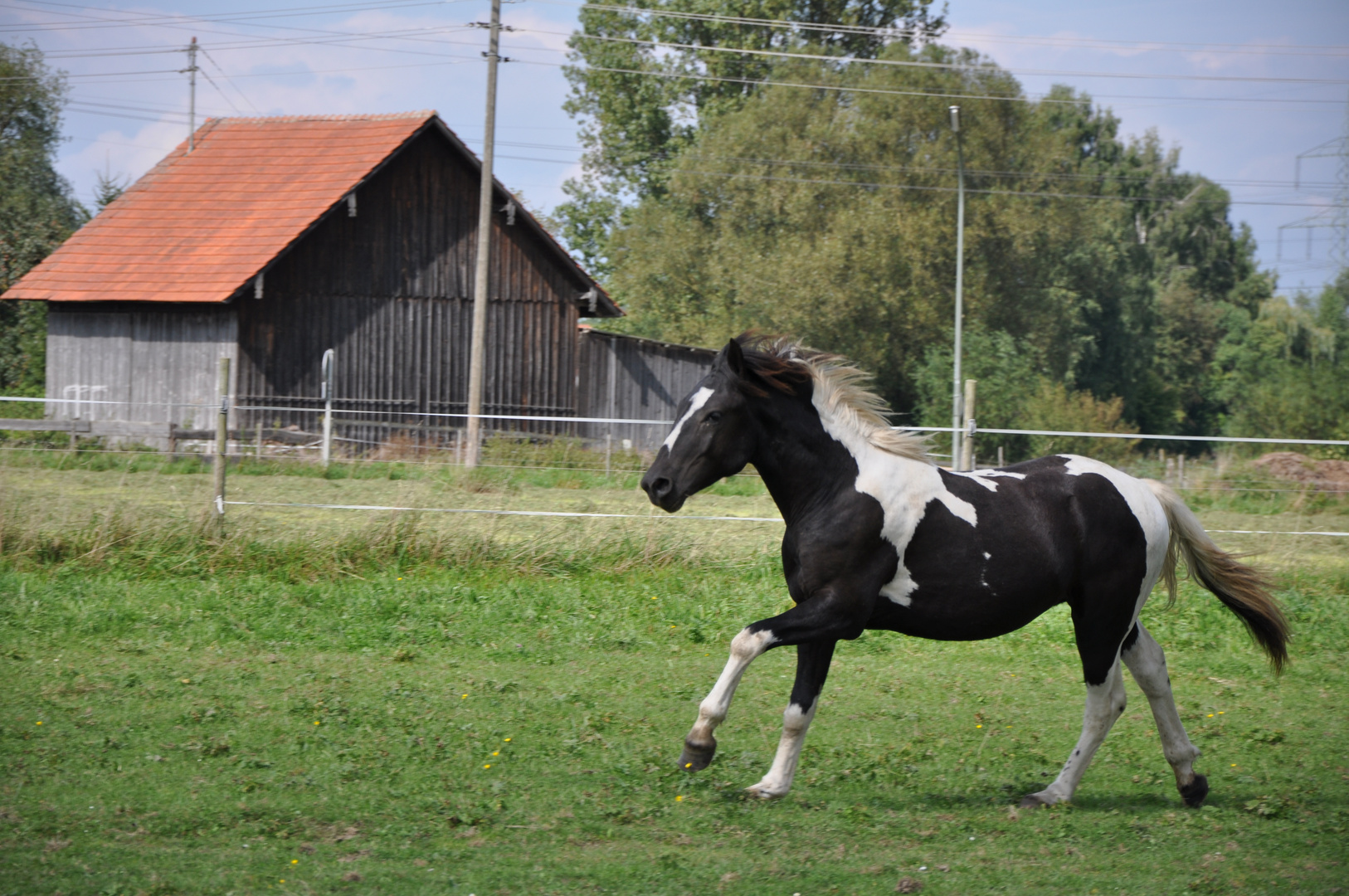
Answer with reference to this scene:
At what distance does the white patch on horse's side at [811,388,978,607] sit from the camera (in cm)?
500

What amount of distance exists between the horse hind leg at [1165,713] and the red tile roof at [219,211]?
19.9 m

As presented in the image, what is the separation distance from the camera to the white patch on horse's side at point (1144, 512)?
5.39 metres

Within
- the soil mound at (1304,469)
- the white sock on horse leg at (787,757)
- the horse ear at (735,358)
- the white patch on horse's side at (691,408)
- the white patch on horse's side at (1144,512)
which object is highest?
the horse ear at (735,358)

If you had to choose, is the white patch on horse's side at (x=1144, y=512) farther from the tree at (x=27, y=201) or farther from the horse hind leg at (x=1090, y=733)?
the tree at (x=27, y=201)

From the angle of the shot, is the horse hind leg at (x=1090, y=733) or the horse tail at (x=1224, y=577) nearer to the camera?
the horse hind leg at (x=1090, y=733)

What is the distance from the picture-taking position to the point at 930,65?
34.6 meters

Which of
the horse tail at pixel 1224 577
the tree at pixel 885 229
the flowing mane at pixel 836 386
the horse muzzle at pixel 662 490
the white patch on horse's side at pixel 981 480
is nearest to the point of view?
the horse muzzle at pixel 662 490

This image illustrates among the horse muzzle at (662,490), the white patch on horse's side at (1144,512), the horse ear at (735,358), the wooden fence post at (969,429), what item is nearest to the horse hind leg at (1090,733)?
the white patch on horse's side at (1144,512)

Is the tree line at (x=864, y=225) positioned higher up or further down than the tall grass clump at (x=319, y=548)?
higher up

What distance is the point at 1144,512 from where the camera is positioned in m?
5.41

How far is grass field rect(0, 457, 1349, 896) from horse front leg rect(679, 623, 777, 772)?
0.86 feet

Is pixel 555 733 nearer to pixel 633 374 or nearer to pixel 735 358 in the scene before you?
pixel 735 358

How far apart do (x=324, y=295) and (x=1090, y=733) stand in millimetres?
20907

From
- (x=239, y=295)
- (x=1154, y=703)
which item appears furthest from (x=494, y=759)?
(x=239, y=295)
